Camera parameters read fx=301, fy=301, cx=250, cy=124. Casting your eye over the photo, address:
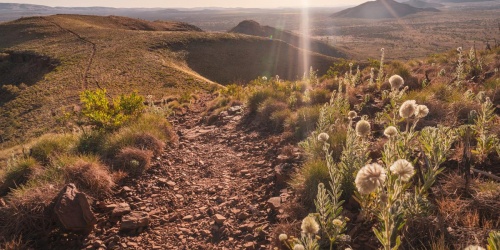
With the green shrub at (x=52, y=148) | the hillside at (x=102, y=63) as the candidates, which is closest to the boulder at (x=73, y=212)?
the green shrub at (x=52, y=148)

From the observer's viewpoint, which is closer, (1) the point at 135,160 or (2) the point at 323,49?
(1) the point at 135,160

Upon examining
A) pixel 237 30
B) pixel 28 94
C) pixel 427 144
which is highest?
pixel 237 30

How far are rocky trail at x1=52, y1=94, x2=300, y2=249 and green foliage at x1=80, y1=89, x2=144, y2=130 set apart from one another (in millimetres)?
2007

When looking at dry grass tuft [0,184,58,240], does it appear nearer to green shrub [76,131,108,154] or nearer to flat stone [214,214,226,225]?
flat stone [214,214,226,225]

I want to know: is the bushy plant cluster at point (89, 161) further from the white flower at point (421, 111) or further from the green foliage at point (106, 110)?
the white flower at point (421, 111)

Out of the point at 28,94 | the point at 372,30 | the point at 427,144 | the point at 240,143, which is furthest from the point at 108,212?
the point at 372,30

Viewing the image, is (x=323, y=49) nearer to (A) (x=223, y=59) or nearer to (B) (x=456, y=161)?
(A) (x=223, y=59)

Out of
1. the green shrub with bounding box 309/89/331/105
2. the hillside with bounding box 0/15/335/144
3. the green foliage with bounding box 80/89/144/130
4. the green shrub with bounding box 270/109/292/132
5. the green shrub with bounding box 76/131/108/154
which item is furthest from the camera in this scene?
the hillside with bounding box 0/15/335/144

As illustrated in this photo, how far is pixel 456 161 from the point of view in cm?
398

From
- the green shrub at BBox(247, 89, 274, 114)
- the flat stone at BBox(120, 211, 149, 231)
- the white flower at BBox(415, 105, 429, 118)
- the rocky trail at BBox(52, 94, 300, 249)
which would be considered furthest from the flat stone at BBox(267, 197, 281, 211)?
the green shrub at BBox(247, 89, 274, 114)

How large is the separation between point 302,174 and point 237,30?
111846mm

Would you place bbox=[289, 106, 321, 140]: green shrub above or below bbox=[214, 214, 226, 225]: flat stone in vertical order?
above

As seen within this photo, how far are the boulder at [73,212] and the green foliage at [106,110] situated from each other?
4.00 metres

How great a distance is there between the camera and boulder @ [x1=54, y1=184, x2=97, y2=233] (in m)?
3.99
